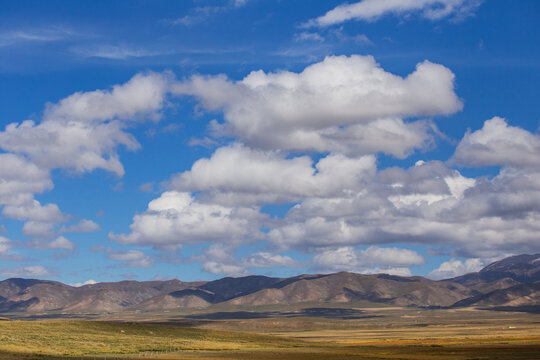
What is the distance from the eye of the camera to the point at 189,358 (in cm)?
10969

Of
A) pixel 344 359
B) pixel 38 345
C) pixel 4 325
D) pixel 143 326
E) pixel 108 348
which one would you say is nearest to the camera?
pixel 344 359

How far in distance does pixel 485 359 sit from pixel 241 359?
38.0 m

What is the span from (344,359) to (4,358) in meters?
51.5

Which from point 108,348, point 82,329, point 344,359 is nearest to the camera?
point 344,359

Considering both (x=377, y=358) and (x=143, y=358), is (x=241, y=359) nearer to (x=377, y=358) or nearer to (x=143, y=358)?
(x=143, y=358)

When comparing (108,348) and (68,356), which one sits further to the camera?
(108,348)

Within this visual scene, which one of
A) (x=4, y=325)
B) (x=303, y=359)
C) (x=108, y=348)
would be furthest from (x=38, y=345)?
(x=303, y=359)

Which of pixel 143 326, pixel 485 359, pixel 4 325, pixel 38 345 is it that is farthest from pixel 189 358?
pixel 143 326

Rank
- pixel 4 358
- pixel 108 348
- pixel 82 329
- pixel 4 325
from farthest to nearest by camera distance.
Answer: pixel 82 329
pixel 4 325
pixel 108 348
pixel 4 358

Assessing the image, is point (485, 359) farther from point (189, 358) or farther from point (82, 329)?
point (82, 329)

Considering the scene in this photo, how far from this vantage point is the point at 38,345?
124312mm

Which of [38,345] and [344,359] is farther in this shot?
[38,345]

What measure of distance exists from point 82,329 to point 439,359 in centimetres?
10361

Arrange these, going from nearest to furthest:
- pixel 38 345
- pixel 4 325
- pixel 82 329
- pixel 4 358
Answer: pixel 4 358 → pixel 38 345 → pixel 4 325 → pixel 82 329
